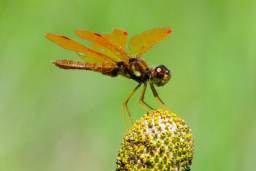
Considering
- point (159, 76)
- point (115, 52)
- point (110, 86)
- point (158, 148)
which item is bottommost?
point (158, 148)

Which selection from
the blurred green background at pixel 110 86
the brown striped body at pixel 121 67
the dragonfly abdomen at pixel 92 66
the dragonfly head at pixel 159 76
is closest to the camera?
the dragonfly head at pixel 159 76

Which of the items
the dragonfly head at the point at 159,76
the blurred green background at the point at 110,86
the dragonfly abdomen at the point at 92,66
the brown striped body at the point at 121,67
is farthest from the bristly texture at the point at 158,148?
the blurred green background at the point at 110,86

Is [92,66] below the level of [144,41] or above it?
below

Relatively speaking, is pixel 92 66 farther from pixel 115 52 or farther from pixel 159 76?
pixel 159 76

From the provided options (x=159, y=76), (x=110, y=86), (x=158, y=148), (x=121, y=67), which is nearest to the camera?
(x=158, y=148)

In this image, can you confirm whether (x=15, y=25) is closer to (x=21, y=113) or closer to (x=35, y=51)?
(x=35, y=51)

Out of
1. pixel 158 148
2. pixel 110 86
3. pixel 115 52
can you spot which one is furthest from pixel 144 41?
pixel 110 86

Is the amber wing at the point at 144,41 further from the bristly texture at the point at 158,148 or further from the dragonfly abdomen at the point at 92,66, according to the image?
the bristly texture at the point at 158,148

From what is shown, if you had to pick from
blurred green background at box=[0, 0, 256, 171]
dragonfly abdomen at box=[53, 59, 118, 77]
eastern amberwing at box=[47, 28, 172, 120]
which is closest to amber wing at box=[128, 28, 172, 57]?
eastern amberwing at box=[47, 28, 172, 120]
